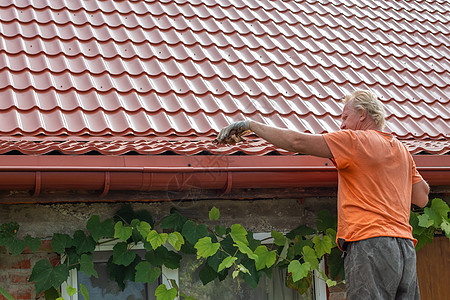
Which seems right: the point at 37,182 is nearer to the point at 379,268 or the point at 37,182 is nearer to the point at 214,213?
the point at 214,213

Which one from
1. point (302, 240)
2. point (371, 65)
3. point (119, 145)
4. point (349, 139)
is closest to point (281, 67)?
point (371, 65)

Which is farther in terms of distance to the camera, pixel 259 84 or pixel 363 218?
pixel 259 84

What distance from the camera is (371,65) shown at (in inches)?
229

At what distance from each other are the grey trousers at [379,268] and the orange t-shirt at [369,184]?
0.05 m

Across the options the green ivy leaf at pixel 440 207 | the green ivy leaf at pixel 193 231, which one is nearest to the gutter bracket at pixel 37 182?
the green ivy leaf at pixel 193 231

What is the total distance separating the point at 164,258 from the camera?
396 centimetres

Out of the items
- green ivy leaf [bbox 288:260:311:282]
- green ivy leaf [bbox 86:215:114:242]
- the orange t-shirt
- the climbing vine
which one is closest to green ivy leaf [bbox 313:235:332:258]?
the climbing vine

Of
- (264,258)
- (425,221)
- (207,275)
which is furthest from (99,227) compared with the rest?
(425,221)

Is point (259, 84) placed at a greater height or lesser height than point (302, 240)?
greater

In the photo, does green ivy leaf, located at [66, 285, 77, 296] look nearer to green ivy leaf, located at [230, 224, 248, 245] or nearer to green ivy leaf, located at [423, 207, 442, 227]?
green ivy leaf, located at [230, 224, 248, 245]

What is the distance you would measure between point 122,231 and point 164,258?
34 cm

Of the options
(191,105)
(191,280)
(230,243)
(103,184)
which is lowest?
(191,280)

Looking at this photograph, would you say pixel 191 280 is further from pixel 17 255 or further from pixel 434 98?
pixel 434 98

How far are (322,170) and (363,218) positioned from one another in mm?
914
